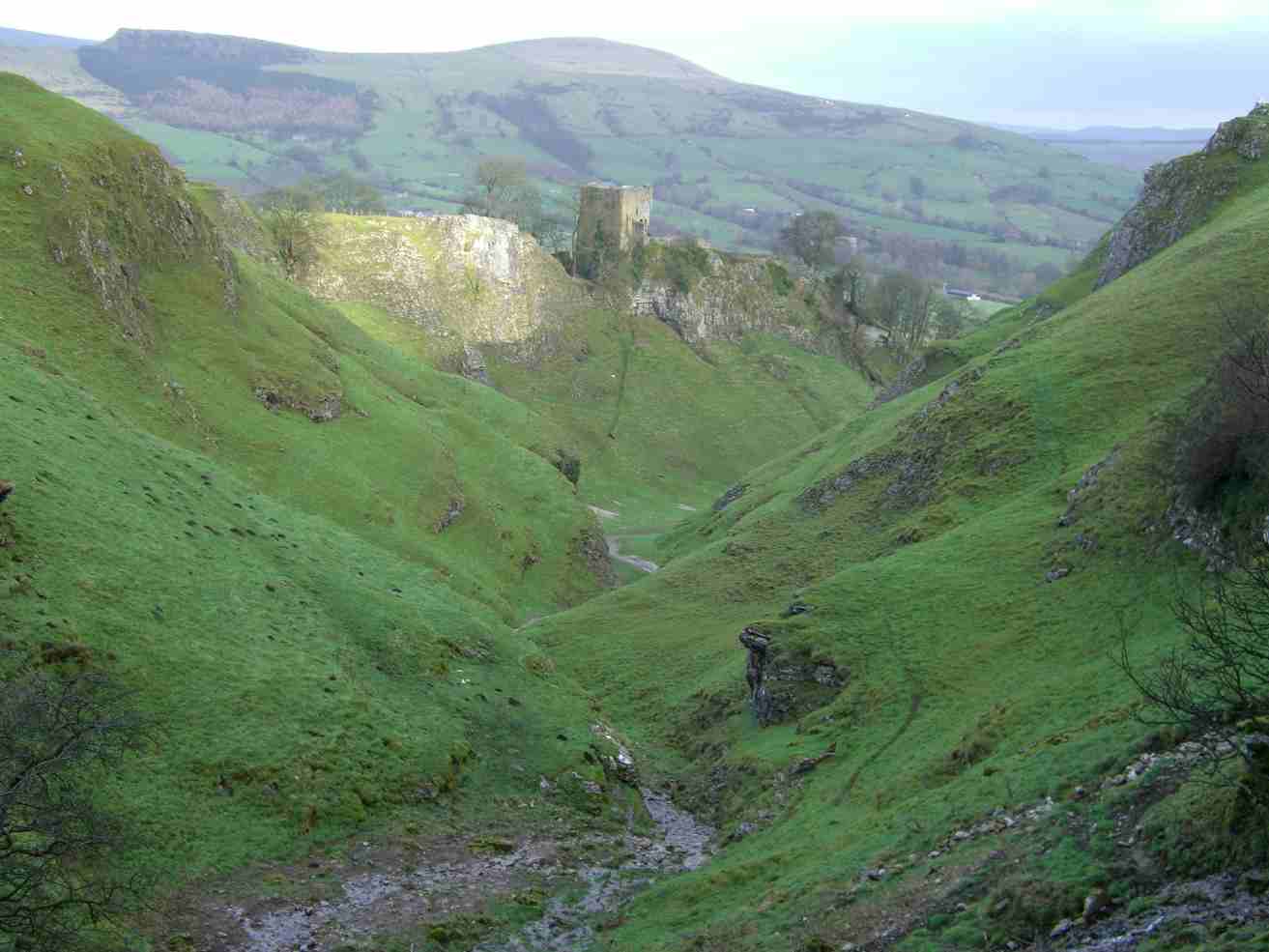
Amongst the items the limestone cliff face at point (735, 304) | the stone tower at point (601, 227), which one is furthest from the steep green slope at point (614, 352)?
the stone tower at point (601, 227)

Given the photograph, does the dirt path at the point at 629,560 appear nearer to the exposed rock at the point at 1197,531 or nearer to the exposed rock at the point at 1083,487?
the exposed rock at the point at 1083,487

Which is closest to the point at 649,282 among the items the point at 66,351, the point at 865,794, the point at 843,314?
the point at 843,314

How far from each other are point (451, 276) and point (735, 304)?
1778 inches

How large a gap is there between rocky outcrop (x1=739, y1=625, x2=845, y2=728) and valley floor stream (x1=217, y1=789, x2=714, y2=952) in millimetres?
6696

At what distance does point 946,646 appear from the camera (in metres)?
40.7

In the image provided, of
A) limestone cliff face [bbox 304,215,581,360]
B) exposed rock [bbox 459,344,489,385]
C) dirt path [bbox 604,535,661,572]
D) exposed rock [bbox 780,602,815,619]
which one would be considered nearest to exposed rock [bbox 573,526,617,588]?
dirt path [bbox 604,535,661,572]

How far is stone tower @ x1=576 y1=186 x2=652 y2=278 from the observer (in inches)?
6304

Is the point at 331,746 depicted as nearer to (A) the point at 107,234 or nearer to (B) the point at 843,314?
(A) the point at 107,234

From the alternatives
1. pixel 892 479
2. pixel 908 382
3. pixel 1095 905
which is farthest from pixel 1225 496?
pixel 908 382

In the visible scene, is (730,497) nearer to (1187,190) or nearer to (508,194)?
(1187,190)

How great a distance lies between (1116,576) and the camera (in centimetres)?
3828

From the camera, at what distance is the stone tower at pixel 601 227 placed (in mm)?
160125

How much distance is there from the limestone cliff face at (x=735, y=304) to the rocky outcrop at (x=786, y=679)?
116551 mm

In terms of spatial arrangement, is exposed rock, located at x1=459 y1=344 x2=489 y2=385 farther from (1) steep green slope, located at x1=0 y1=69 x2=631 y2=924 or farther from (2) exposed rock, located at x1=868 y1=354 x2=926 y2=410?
(2) exposed rock, located at x1=868 y1=354 x2=926 y2=410
